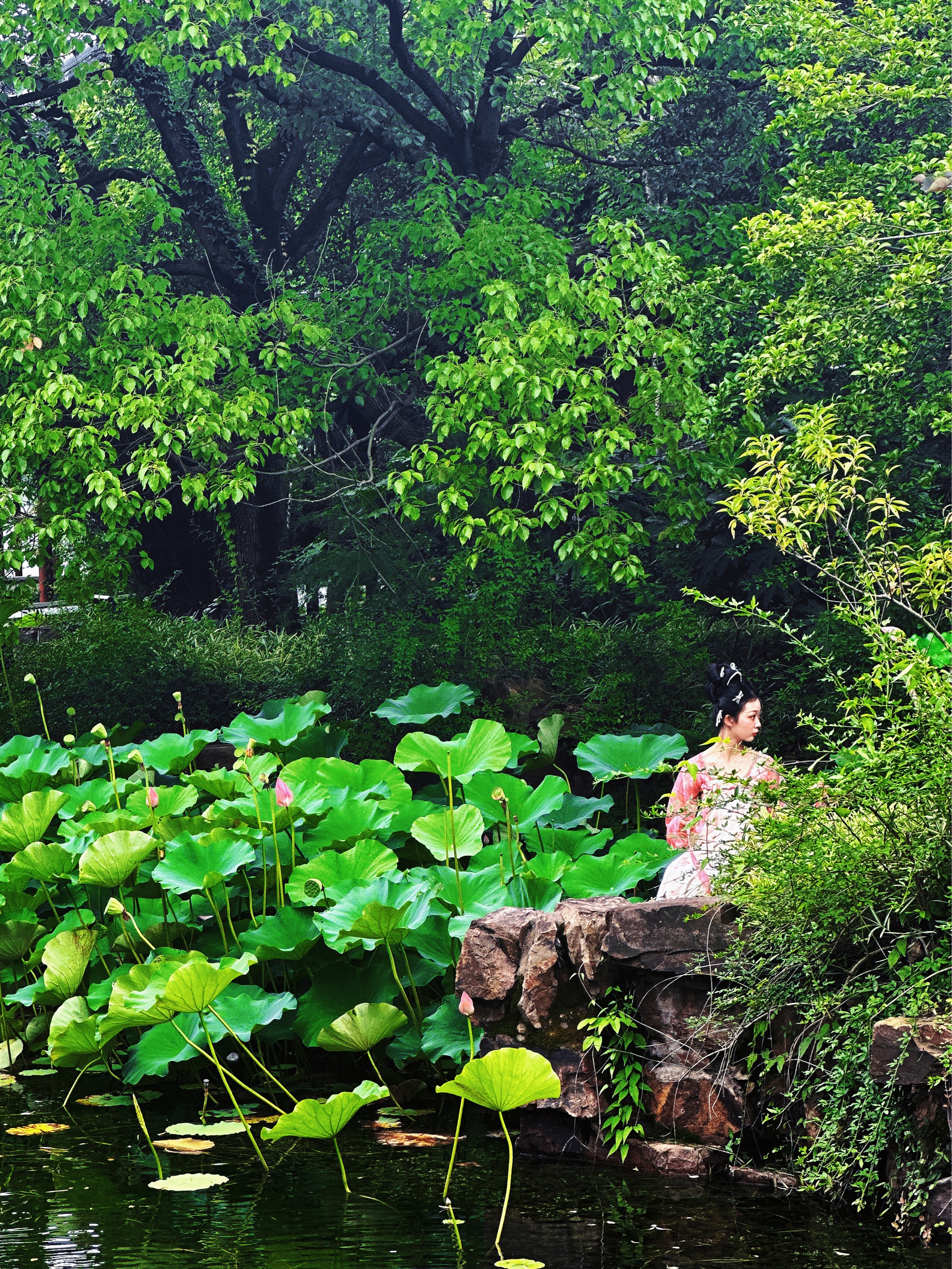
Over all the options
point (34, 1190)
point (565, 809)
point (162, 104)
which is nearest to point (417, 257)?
→ point (162, 104)

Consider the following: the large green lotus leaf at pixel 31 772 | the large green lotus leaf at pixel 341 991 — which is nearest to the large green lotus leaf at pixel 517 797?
the large green lotus leaf at pixel 341 991

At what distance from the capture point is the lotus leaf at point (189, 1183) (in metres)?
3.55

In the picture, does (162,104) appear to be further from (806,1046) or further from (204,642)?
(806,1046)

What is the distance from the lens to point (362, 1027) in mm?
3924

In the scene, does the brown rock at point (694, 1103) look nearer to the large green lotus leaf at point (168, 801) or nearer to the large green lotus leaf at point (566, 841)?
the large green lotus leaf at point (566, 841)

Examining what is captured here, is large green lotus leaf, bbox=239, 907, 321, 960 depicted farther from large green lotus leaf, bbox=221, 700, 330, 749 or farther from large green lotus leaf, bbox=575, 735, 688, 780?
large green lotus leaf, bbox=221, 700, 330, 749

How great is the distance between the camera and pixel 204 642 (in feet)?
33.7

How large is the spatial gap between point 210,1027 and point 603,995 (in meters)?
1.22

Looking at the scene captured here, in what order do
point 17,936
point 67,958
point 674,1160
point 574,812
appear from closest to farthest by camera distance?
point 674,1160 < point 67,958 < point 17,936 < point 574,812

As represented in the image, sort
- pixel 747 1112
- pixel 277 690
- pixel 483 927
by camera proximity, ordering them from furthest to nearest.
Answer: pixel 277 690 → pixel 483 927 → pixel 747 1112

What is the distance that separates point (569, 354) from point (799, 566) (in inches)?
88.3

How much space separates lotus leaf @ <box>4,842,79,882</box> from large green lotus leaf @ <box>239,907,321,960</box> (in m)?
0.88

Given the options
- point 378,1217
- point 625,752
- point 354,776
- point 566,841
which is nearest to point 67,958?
point 354,776

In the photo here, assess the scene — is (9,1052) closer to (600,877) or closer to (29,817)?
(29,817)
